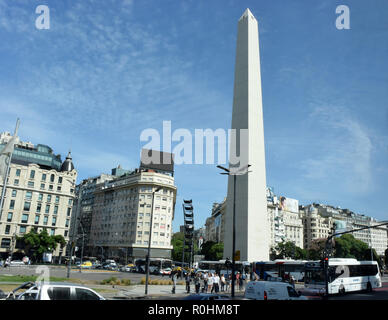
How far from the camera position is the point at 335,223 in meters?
111

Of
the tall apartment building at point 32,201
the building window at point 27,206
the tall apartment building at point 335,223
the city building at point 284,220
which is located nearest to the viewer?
the tall apartment building at point 32,201

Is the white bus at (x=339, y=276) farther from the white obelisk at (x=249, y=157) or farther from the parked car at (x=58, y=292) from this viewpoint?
the white obelisk at (x=249, y=157)

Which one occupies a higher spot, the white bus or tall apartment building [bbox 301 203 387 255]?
tall apartment building [bbox 301 203 387 255]

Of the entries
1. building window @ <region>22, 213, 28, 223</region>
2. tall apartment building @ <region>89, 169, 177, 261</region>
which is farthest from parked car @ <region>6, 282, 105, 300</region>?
building window @ <region>22, 213, 28, 223</region>

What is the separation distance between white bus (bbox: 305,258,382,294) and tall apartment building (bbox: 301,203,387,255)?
88199 millimetres

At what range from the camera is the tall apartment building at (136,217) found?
74.4m

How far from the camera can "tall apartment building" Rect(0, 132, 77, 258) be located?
65.8m

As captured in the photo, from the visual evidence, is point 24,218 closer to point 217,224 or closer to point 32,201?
point 32,201

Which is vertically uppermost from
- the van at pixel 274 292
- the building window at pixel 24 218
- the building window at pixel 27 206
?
the building window at pixel 27 206

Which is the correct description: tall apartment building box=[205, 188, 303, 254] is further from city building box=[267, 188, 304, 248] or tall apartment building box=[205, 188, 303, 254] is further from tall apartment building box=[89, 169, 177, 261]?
tall apartment building box=[89, 169, 177, 261]

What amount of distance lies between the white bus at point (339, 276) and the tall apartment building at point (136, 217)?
5213 centimetres

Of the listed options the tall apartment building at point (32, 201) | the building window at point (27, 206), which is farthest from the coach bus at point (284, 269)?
the building window at point (27, 206)

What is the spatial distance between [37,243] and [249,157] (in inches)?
1731

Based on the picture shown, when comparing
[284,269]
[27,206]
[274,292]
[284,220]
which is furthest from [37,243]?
[284,220]
